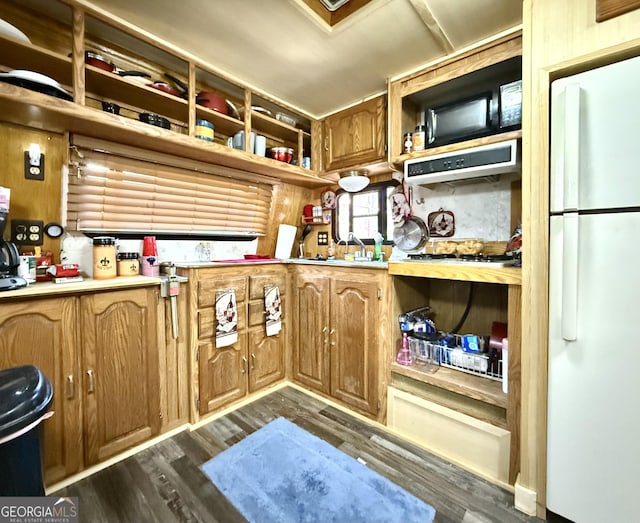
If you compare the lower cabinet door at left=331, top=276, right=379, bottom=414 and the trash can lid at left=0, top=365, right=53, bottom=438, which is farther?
the lower cabinet door at left=331, top=276, right=379, bottom=414

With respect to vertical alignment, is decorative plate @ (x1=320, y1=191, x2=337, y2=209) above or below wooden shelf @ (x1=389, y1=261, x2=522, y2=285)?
above

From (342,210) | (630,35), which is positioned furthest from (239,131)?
(630,35)

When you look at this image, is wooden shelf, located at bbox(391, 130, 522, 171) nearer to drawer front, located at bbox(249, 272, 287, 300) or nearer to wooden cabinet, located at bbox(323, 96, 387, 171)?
wooden cabinet, located at bbox(323, 96, 387, 171)

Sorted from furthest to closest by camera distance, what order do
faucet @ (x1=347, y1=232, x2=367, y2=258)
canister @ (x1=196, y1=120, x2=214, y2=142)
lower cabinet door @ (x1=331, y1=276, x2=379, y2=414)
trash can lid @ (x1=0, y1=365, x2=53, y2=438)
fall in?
1. faucet @ (x1=347, y1=232, x2=367, y2=258)
2. lower cabinet door @ (x1=331, y1=276, x2=379, y2=414)
3. canister @ (x1=196, y1=120, x2=214, y2=142)
4. trash can lid @ (x1=0, y1=365, x2=53, y2=438)

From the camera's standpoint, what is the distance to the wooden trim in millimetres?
1104

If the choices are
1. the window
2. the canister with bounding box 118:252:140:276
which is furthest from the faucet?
the canister with bounding box 118:252:140:276

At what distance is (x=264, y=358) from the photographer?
2.45 meters

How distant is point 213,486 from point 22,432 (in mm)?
959

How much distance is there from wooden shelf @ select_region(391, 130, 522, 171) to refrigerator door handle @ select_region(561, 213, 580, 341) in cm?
64

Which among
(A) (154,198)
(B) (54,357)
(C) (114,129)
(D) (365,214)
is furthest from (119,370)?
(D) (365,214)

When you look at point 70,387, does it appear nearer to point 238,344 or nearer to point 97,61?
point 238,344

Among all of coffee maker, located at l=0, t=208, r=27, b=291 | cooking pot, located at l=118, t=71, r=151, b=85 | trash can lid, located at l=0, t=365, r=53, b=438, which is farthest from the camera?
cooking pot, located at l=118, t=71, r=151, b=85

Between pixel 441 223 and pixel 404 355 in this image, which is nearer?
pixel 404 355

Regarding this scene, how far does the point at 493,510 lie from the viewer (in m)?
1.39
